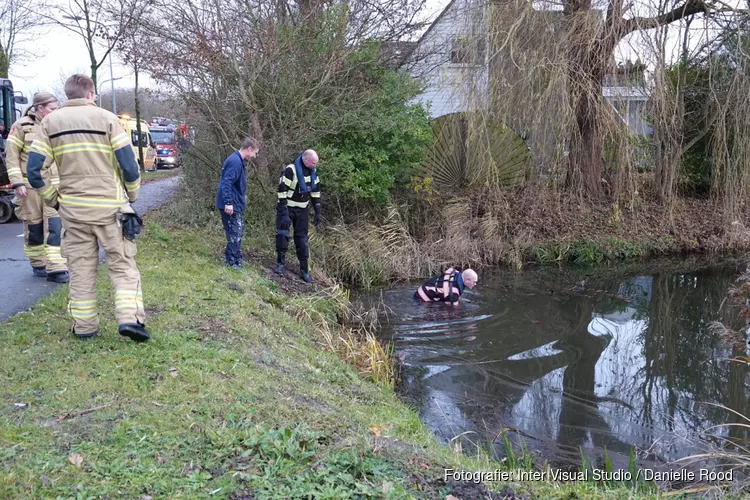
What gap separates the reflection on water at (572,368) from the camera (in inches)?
240

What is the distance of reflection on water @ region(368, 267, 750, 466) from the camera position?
6086 millimetres

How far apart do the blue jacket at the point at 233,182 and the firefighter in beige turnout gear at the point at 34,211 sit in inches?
83.8

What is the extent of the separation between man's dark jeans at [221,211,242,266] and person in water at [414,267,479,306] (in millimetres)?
3023

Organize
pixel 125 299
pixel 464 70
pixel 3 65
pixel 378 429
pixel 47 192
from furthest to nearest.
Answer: pixel 3 65, pixel 464 70, pixel 47 192, pixel 125 299, pixel 378 429

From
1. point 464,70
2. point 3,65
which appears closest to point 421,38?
point 464,70

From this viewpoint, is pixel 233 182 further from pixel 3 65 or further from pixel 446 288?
pixel 3 65

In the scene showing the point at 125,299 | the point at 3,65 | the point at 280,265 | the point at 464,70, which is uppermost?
the point at 3,65

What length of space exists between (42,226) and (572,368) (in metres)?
6.60

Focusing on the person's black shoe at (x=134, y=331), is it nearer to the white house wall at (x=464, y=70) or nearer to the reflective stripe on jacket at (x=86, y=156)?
the reflective stripe on jacket at (x=86, y=156)

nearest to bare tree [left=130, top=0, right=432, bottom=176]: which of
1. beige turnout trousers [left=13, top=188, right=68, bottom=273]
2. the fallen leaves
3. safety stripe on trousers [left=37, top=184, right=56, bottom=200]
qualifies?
beige turnout trousers [left=13, top=188, right=68, bottom=273]

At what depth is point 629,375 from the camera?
25.2 feet

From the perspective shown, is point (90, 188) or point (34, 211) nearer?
point (90, 188)

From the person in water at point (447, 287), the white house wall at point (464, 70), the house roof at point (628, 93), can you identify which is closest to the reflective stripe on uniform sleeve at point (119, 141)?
the person in water at point (447, 287)

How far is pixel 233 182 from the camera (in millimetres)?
8617
